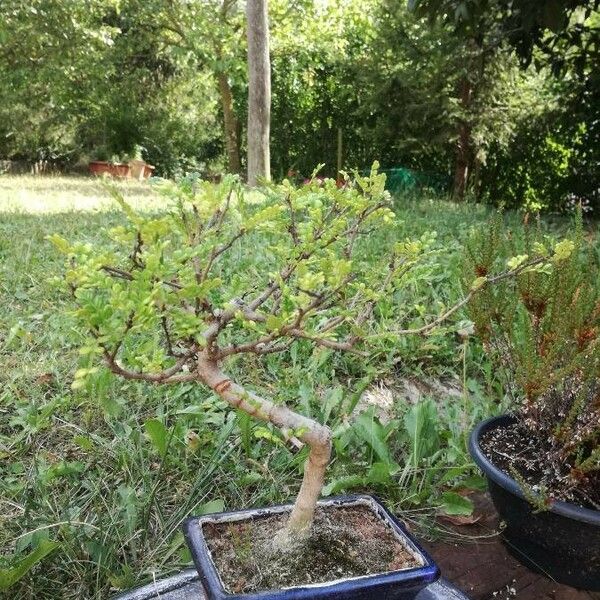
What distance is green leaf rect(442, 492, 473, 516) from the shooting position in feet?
6.23

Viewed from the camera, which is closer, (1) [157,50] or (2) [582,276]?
(2) [582,276]

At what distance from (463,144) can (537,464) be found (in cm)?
887

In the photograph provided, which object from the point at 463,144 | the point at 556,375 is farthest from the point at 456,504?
the point at 463,144

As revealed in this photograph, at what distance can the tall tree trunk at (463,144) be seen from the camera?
942 cm

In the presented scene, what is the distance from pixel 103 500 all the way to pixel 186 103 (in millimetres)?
15850

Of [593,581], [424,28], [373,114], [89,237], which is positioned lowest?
[593,581]

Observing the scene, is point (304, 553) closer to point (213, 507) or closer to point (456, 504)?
point (213, 507)

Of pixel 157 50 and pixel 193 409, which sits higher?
pixel 157 50

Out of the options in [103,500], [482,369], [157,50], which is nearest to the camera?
[103,500]

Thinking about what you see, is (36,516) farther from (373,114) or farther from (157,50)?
(157,50)

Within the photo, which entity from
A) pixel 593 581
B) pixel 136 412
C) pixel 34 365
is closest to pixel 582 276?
pixel 593 581

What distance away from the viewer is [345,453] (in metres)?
2.17

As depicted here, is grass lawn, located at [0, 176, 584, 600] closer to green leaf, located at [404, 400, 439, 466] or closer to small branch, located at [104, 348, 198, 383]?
green leaf, located at [404, 400, 439, 466]

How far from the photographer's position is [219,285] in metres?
1.03
